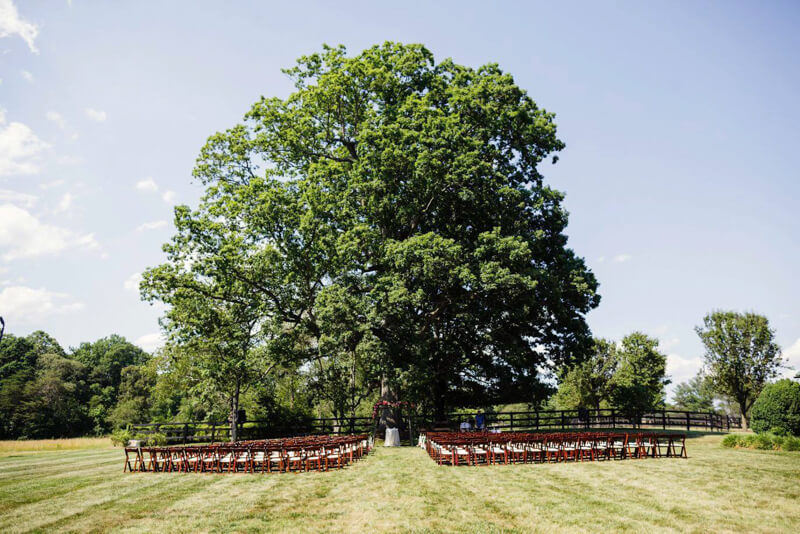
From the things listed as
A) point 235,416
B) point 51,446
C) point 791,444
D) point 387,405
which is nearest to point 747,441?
point 791,444

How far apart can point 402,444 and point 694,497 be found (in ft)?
53.8

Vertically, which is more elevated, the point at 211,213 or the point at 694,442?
the point at 211,213

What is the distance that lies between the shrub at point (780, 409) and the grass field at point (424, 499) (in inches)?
277

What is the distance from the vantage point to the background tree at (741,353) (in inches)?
1480

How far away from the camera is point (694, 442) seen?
23078 millimetres

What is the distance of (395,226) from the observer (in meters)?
26.4

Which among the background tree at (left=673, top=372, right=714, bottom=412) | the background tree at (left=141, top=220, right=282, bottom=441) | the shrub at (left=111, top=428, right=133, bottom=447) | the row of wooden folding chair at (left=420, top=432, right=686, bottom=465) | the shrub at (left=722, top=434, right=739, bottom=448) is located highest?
the background tree at (left=141, top=220, right=282, bottom=441)

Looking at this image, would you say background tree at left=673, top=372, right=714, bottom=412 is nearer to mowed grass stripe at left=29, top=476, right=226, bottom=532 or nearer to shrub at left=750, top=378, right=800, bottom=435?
shrub at left=750, top=378, right=800, bottom=435

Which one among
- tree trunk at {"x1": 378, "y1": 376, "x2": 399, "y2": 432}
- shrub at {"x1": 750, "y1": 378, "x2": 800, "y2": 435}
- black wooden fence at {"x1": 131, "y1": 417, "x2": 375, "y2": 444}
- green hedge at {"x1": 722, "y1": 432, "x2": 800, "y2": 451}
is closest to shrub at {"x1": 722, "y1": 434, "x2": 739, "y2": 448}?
green hedge at {"x1": 722, "y1": 432, "x2": 800, "y2": 451}

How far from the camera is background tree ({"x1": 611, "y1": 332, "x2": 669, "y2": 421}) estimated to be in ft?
133

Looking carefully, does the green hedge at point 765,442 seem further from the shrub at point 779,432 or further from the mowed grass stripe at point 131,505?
the mowed grass stripe at point 131,505

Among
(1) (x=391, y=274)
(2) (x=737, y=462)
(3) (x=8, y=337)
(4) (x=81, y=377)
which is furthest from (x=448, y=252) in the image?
(3) (x=8, y=337)

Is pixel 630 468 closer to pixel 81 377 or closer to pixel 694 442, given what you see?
pixel 694 442

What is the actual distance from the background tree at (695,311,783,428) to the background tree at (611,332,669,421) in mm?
4949
